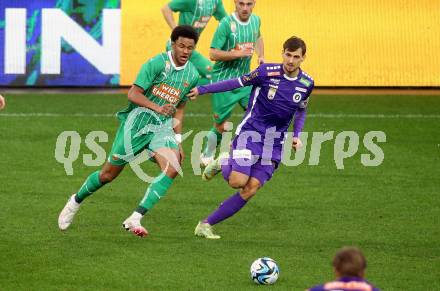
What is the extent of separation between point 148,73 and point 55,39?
10706mm

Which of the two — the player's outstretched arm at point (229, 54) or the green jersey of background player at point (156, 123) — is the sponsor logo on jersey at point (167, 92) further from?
the player's outstretched arm at point (229, 54)

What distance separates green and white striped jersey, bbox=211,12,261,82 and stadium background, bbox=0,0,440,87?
647cm

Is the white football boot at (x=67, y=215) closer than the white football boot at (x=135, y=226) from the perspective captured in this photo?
No

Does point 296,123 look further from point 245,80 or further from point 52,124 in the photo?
point 52,124

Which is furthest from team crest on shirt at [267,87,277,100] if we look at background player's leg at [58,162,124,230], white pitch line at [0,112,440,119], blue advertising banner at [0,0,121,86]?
blue advertising banner at [0,0,121,86]

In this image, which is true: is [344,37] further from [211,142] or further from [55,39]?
[211,142]

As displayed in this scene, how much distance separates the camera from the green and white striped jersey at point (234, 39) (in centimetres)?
1521

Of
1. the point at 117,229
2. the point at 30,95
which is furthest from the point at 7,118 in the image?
the point at 117,229

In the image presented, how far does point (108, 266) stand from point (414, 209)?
426cm

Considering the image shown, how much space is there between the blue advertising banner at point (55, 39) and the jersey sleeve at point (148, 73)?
10574 millimetres

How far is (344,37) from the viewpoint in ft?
73.0

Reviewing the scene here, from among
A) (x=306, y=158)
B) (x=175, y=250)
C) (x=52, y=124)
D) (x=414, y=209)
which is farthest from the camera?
(x=52, y=124)

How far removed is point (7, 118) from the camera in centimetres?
1900

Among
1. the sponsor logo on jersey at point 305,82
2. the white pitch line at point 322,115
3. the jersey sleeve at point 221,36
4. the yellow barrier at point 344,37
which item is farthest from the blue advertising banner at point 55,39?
the sponsor logo on jersey at point 305,82
